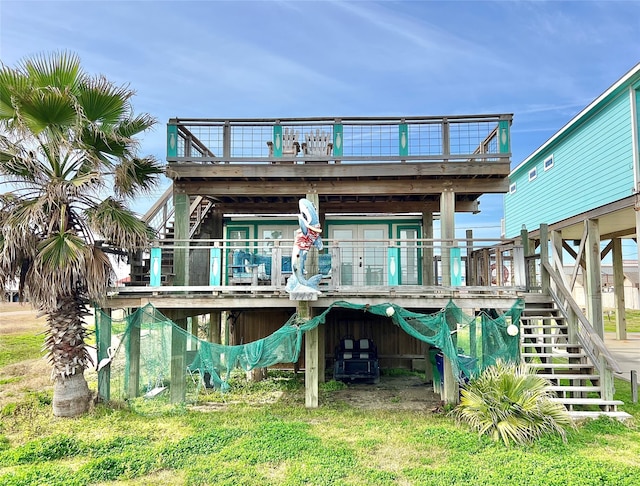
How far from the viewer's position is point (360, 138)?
8914 mm

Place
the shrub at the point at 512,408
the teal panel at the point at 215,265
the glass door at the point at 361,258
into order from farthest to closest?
the glass door at the point at 361,258, the teal panel at the point at 215,265, the shrub at the point at 512,408

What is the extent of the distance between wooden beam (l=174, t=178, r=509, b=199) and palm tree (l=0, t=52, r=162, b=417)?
1.78 m

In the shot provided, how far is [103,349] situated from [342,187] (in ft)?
19.0

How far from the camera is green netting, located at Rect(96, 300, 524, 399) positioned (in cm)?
761

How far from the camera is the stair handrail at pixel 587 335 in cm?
733

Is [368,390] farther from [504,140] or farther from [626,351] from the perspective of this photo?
[626,351]

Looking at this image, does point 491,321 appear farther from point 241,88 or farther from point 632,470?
point 241,88

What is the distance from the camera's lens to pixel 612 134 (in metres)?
12.7

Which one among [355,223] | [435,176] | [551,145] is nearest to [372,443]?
[435,176]

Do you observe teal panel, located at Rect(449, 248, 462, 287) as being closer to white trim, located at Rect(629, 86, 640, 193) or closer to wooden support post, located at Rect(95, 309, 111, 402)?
wooden support post, located at Rect(95, 309, 111, 402)

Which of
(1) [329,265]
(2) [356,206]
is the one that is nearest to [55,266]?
(1) [329,265]

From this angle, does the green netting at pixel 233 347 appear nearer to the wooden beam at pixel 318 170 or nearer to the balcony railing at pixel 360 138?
the wooden beam at pixel 318 170

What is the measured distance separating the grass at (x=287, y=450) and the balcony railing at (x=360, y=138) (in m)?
5.09

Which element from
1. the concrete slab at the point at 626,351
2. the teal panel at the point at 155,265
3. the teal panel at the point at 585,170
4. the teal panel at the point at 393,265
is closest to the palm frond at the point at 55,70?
the teal panel at the point at 155,265
